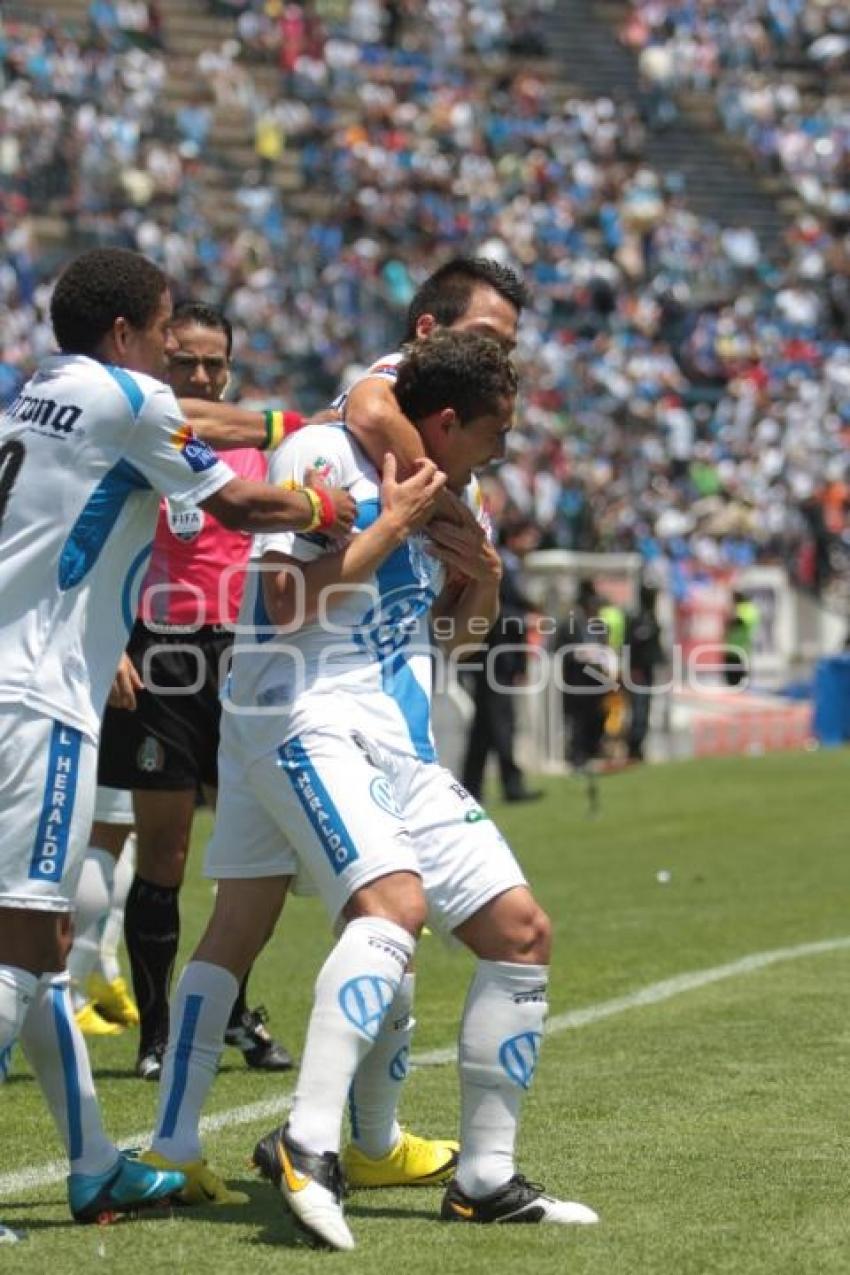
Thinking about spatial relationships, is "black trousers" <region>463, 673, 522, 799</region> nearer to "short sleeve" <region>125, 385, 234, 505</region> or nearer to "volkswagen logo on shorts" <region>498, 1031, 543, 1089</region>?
"volkswagen logo on shorts" <region>498, 1031, 543, 1089</region>

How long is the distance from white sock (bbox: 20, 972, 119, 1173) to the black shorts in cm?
244

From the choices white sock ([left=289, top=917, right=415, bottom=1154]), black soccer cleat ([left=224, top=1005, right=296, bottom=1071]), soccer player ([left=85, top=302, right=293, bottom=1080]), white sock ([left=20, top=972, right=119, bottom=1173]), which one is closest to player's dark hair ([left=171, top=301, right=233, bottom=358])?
soccer player ([left=85, top=302, right=293, bottom=1080])

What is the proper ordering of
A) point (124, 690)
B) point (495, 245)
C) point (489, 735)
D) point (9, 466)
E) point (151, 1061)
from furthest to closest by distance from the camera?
point (495, 245) < point (489, 735) < point (151, 1061) < point (124, 690) < point (9, 466)

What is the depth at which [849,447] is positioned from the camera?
Result: 37031 millimetres

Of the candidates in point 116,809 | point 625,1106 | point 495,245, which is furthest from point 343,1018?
point 495,245

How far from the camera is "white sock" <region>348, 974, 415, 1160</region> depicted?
19.6 feet

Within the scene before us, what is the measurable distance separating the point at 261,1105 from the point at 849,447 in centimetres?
3093

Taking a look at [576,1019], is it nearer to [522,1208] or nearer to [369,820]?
[522,1208]

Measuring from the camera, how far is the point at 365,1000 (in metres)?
5.27

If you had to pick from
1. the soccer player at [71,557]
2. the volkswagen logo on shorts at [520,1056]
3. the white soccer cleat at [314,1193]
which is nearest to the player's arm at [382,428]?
the soccer player at [71,557]

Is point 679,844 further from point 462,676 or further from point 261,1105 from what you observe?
point 261,1105

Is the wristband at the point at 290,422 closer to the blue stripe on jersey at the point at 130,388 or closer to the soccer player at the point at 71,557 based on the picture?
the soccer player at the point at 71,557

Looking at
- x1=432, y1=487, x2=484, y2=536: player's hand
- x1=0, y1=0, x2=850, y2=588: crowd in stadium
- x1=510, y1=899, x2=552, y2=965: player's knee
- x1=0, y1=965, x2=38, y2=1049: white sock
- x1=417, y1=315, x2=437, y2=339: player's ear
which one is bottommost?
x1=0, y1=965, x2=38, y2=1049: white sock

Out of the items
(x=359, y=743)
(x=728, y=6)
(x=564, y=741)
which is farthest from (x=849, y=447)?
(x=359, y=743)
